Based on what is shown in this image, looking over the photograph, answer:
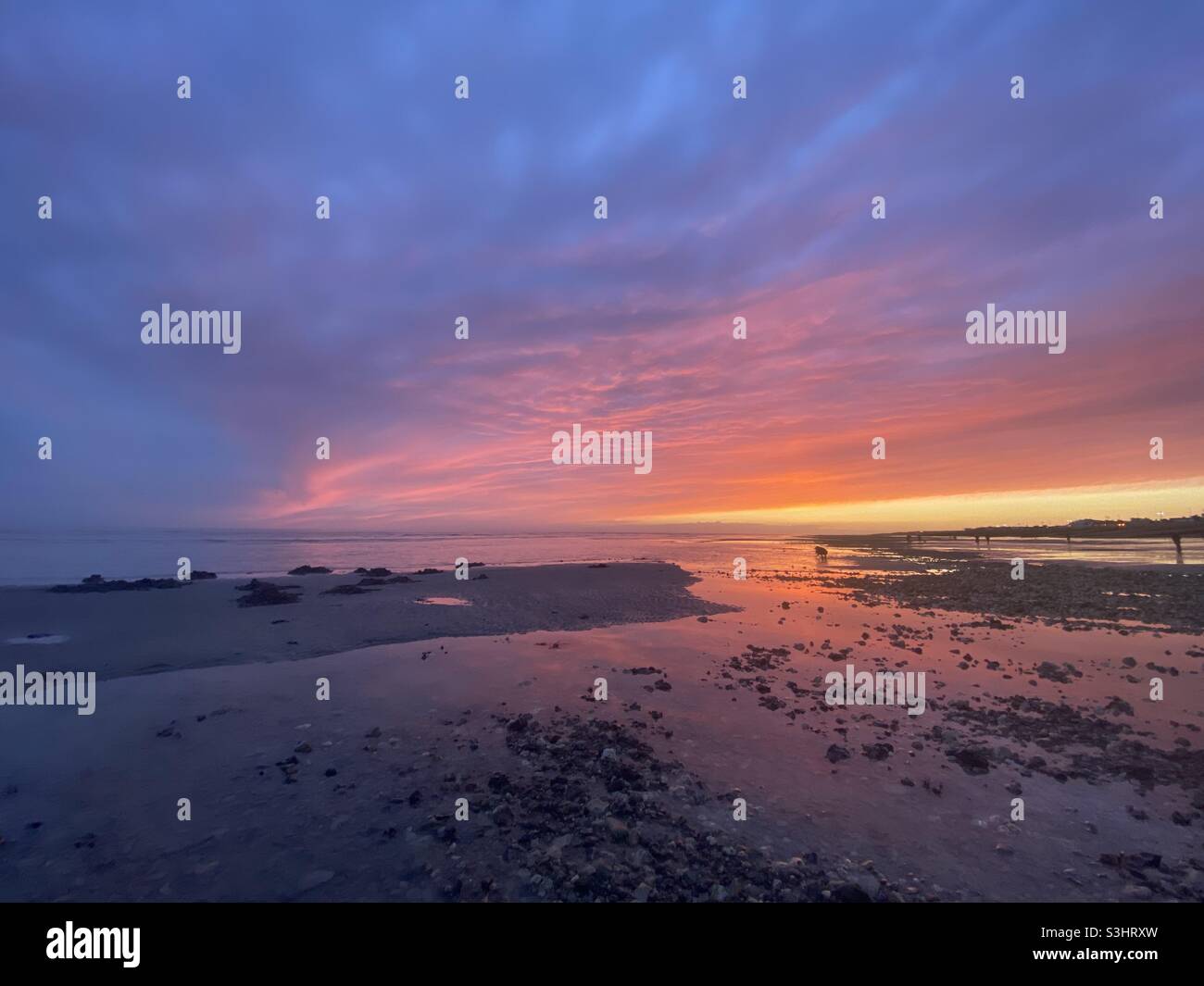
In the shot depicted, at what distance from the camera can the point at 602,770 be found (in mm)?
7461

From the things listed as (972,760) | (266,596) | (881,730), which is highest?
(266,596)

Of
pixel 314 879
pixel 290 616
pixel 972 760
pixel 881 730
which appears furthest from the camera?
pixel 290 616

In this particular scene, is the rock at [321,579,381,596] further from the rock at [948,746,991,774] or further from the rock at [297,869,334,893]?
the rock at [948,746,991,774]

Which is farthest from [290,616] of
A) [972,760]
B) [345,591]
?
[972,760]

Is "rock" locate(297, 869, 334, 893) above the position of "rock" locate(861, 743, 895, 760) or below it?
above

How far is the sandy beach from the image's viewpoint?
5160 millimetres

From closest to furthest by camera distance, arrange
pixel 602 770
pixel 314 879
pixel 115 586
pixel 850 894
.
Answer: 1. pixel 850 894
2. pixel 314 879
3. pixel 602 770
4. pixel 115 586

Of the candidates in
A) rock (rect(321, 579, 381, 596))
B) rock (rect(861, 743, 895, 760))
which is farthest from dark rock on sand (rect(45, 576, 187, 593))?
rock (rect(861, 743, 895, 760))

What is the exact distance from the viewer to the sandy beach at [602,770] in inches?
203

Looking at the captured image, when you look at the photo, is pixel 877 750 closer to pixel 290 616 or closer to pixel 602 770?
pixel 602 770

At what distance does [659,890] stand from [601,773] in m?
2.52

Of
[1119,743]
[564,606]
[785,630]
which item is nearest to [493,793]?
[1119,743]

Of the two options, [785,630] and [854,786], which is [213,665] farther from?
[785,630]

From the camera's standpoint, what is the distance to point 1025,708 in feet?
32.6
